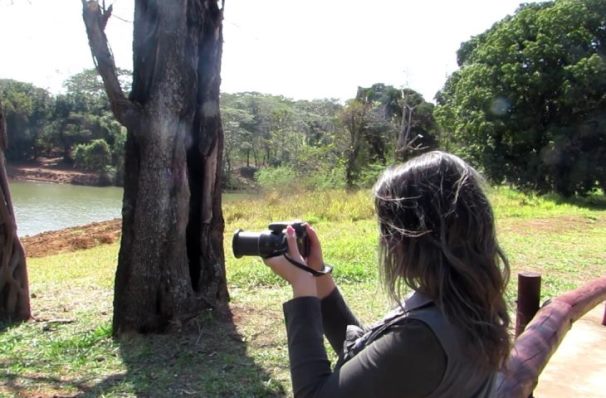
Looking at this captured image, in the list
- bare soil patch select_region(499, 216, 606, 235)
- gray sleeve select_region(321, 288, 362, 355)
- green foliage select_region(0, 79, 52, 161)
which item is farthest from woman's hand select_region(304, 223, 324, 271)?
green foliage select_region(0, 79, 52, 161)

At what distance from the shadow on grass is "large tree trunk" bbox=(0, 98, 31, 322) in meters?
1.34

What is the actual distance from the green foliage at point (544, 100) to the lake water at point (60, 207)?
16367 millimetres

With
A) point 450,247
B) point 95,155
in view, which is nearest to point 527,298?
point 450,247

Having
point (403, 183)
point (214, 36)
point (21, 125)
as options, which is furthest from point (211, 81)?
point (21, 125)

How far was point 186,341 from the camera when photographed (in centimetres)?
459

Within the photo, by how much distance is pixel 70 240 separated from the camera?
1666 cm

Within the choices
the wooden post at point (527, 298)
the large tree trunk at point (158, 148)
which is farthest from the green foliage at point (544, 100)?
the wooden post at point (527, 298)

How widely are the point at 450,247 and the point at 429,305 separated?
0.14m

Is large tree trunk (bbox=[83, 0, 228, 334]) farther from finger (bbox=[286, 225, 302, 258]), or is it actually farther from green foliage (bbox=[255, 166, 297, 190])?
green foliage (bbox=[255, 166, 297, 190])

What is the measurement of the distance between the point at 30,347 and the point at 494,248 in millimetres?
4187

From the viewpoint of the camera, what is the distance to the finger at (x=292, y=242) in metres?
1.73

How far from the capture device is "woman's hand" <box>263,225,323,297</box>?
164 cm

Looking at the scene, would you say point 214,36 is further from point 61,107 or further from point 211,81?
point 61,107

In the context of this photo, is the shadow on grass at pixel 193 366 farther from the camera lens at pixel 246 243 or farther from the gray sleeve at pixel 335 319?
the camera lens at pixel 246 243
